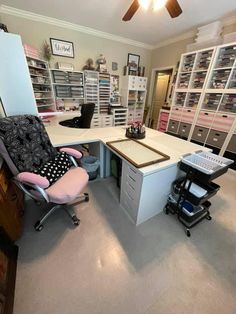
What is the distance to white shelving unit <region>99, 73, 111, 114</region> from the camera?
3.77 m

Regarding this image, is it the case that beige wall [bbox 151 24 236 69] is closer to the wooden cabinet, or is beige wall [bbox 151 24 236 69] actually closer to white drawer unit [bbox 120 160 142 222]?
white drawer unit [bbox 120 160 142 222]

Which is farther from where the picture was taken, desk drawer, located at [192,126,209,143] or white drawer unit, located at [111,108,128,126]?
white drawer unit, located at [111,108,128,126]

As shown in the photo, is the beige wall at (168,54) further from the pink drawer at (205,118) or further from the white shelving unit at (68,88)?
the white shelving unit at (68,88)

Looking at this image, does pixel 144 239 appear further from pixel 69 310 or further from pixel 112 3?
pixel 112 3

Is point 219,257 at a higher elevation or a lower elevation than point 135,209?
lower

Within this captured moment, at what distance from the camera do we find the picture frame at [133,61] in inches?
160

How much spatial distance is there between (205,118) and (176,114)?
700mm

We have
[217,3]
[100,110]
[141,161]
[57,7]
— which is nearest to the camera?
[141,161]

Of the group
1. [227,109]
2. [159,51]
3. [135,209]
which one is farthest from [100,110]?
[135,209]

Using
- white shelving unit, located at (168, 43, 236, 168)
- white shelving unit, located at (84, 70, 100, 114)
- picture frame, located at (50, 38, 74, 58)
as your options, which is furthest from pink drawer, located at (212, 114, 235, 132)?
picture frame, located at (50, 38, 74, 58)

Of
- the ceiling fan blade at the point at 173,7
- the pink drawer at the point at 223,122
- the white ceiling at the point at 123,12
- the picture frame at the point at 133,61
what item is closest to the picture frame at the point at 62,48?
the white ceiling at the point at 123,12

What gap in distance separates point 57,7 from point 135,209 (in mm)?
3561

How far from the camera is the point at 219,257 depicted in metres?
1.26

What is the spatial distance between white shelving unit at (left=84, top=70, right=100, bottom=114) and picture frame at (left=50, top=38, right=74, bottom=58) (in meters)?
0.53
